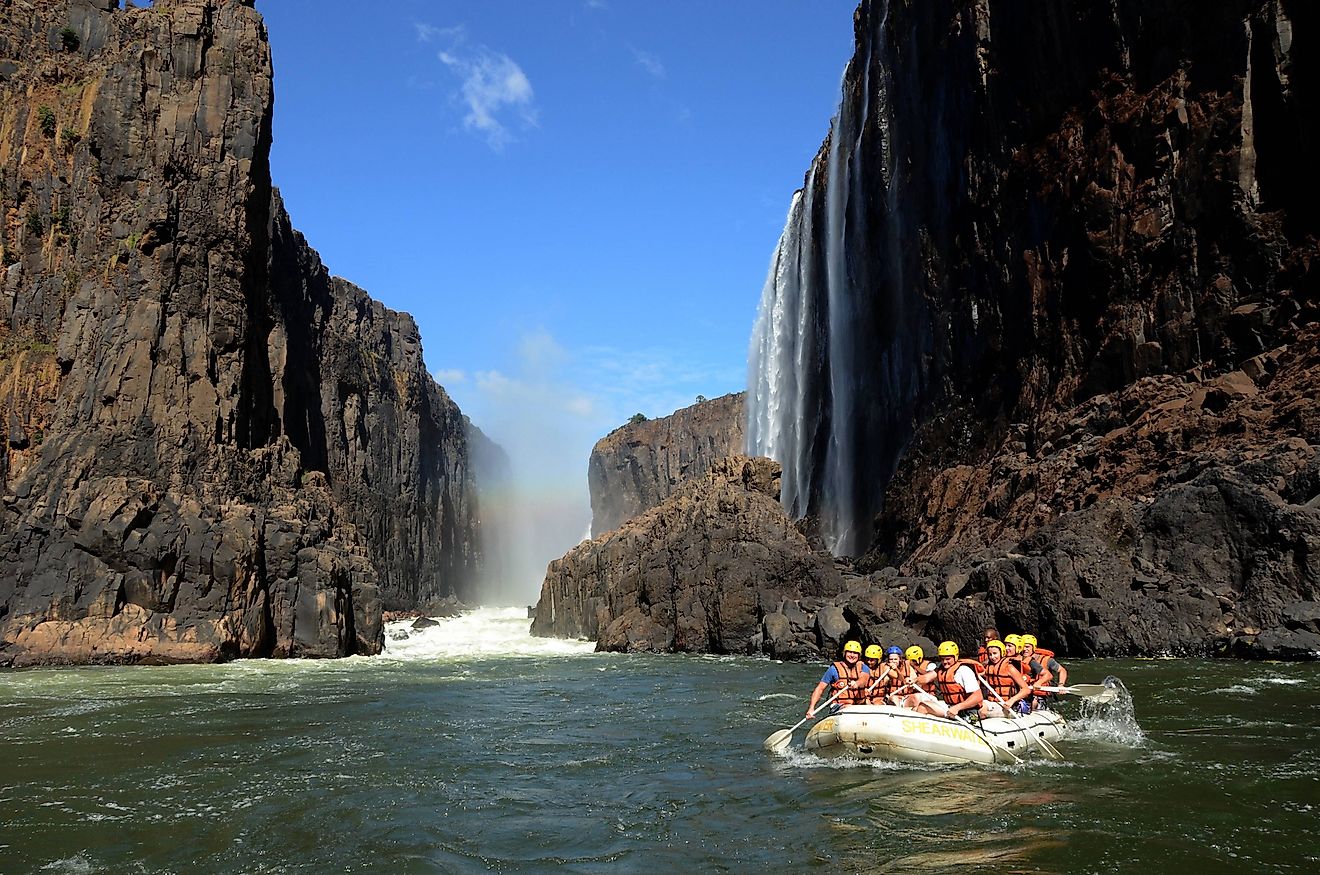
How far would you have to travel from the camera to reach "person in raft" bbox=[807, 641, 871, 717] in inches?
597

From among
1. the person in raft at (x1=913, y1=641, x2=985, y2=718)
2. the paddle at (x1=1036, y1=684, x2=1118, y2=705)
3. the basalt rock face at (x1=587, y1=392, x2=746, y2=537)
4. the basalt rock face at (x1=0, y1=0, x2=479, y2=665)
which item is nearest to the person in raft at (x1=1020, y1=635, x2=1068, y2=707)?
the paddle at (x1=1036, y1=684, x2=1118, y2=705)

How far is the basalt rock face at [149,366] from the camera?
107ft

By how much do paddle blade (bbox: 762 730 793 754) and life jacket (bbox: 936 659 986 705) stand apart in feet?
7.60

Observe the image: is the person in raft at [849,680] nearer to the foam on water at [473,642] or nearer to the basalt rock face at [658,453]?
the foam on water at [473,642]

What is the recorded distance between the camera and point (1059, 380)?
39.0 meters

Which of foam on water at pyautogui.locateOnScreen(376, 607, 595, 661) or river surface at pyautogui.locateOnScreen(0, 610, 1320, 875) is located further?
foam on water at pyautogui.locateOnScreen(376, 607, 595, 661)

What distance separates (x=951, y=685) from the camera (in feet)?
47.3

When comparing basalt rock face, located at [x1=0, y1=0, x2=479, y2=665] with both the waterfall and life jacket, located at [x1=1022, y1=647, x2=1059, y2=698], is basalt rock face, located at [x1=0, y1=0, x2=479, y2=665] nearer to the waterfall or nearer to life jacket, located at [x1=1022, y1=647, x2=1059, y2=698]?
Result: life jacket, located at [x1=1022, y1=647, x2=1059, y2=698]

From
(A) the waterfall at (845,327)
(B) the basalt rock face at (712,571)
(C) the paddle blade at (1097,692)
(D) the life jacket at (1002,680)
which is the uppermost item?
(A) the waterfall at (845,327)

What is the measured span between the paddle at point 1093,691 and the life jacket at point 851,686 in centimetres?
262

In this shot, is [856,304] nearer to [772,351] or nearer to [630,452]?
[772,351]

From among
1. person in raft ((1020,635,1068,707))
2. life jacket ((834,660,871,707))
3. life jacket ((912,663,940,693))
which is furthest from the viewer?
person in raft ((1020,635,1068,707))

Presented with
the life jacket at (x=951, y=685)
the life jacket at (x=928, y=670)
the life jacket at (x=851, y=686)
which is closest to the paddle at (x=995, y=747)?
the life jacket at (x=951, y=685)

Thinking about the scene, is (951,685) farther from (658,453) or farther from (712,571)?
(658,453)
